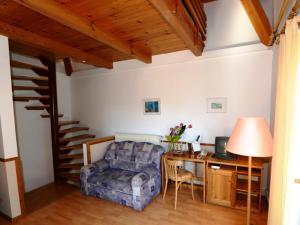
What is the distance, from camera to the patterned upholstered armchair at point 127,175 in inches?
105

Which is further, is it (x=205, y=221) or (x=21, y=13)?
(x=205, y=221)

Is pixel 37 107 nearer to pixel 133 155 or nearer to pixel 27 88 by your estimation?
pixel 27 88

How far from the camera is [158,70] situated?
11.8 feet

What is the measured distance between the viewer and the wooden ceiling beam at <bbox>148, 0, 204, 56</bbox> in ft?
5.35

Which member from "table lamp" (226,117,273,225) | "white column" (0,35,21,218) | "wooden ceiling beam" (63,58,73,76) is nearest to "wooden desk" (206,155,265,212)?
"table lamp" (226,117,273,225)

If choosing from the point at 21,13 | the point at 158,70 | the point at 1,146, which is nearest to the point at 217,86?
the point at 158,70

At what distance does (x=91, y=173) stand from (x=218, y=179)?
2.16 metres

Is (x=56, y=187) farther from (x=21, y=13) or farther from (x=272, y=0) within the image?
(x=272, y=0)

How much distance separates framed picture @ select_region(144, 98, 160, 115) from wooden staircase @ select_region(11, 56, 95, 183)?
71.0 inches

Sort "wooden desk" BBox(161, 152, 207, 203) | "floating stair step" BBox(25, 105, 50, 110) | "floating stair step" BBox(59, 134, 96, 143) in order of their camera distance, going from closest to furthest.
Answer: "wooden desk" BBox(161, 152, 207, 203) → "floating stair step" BBox(25, 105, 50, 110) → "floating stair step" BBox(59, 134, 96, 143)

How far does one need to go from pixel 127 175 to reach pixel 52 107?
2.42 m

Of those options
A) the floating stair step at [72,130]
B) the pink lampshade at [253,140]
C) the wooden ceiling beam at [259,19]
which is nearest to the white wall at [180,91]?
the floating stair step at [72,130]

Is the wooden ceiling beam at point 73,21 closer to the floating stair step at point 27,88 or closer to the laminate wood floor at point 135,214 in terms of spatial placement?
the floating stair step at point 27,88

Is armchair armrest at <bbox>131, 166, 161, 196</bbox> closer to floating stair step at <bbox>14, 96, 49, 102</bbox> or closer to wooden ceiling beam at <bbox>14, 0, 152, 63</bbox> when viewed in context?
wooden ceiling beam at <bbox>14, 0, 152, 63</bbox>
